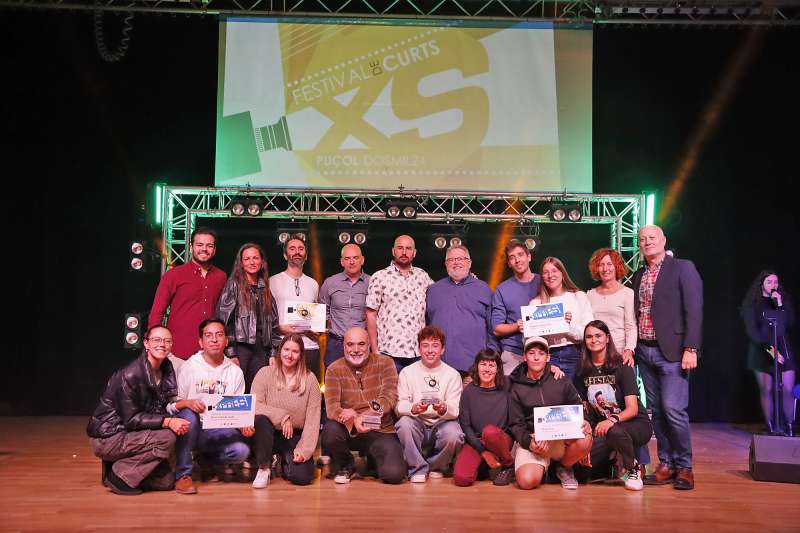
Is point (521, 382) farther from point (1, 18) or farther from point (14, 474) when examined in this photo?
point (1, 18)

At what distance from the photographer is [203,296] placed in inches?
200

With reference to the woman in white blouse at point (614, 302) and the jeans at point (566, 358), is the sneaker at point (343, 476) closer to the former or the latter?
the jeans at point (566, 358)

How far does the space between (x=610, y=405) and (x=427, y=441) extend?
4.15 ft

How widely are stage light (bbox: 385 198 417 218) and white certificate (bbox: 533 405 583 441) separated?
2.95 m

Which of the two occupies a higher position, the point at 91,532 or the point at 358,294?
the point at 358,294

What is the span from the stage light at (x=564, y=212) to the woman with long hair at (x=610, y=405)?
2419 millimetres

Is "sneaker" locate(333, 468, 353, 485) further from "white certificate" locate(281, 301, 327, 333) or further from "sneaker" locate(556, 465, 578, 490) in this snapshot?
"sneaker" locate(556, 465, 578, 490)

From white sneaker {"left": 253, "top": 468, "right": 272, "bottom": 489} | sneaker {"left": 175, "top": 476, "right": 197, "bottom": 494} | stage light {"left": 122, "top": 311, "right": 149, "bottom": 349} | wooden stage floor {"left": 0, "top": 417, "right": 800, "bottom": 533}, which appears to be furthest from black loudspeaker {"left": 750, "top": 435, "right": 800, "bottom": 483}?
stage light {"left": 122, "top": 311, "right": 149, "bottom": 349}

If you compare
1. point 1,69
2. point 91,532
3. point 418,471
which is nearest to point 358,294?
point 418,471

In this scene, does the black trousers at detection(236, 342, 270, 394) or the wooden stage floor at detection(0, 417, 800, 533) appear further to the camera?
the black trousers at detection(236, 342, 270, 394)

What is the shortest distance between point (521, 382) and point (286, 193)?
3322mm

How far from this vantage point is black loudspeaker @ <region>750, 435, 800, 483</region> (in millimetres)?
4586

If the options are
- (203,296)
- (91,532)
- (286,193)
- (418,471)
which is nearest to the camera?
(91,532)

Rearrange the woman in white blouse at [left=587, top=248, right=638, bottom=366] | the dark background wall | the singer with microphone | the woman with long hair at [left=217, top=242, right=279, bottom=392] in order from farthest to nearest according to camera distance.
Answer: the dark background wall < the singer with microphone < the woman with long hair at [left=217, top=242, right=279, bottom=392] < the woman in white blouse at [left=587, top=248, right=638, bottom=366]
